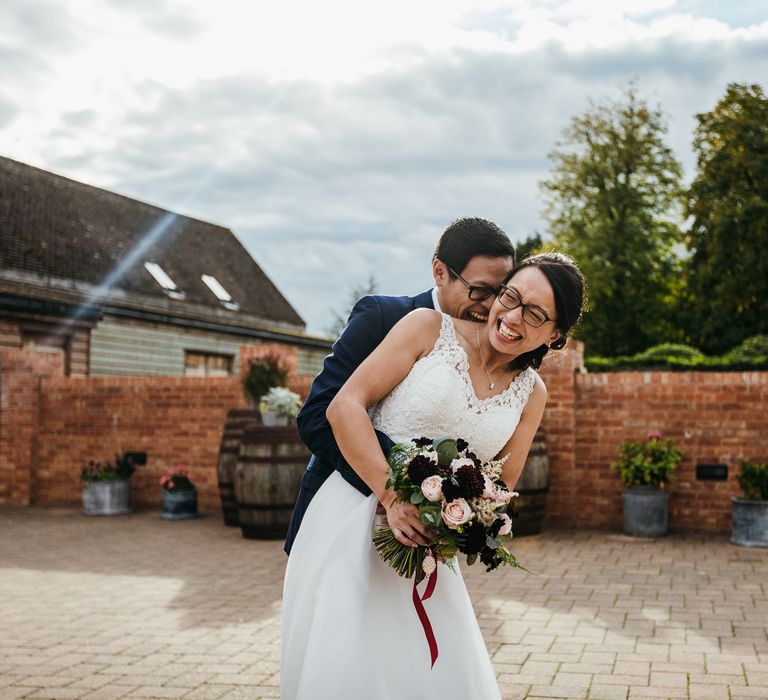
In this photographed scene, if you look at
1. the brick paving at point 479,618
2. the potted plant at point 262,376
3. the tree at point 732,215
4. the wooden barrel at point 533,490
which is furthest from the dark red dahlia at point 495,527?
the tree at point 732,215

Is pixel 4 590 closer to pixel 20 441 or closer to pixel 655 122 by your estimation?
pixel 20 441

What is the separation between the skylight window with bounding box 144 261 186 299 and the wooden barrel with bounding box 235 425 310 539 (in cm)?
1376

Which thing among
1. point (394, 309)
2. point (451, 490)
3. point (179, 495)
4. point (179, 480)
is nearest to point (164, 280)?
point (179, 480)

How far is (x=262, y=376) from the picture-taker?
10695 millimetres

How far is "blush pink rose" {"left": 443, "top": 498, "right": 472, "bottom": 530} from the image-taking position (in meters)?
2.16

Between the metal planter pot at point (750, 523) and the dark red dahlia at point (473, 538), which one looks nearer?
the dark red dahlia at point (473, 538)

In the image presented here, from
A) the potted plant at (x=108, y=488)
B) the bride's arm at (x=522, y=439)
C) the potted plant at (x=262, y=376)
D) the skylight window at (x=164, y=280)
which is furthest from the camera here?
the skylight window at (x=164, y=280)

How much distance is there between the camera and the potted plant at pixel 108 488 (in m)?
11.6

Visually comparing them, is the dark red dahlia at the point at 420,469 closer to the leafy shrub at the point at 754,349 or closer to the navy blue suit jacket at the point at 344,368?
the navy blue suit jacket at the point at 344,368

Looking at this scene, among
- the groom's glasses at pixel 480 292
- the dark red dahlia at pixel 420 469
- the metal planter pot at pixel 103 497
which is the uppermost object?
the groom's glasses at pixel 480 292

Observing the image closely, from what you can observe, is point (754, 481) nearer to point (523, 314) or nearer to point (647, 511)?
point (647, 511)

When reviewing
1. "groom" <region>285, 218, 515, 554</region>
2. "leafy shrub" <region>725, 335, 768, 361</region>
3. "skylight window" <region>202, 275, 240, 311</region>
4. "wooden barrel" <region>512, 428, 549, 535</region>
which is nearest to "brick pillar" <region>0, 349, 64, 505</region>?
"wooden barrel" <region>512, 428, 549, 535</region>

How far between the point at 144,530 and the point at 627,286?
26.4m

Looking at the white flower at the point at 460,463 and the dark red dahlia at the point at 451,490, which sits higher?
the white flower at the point at 460,463
